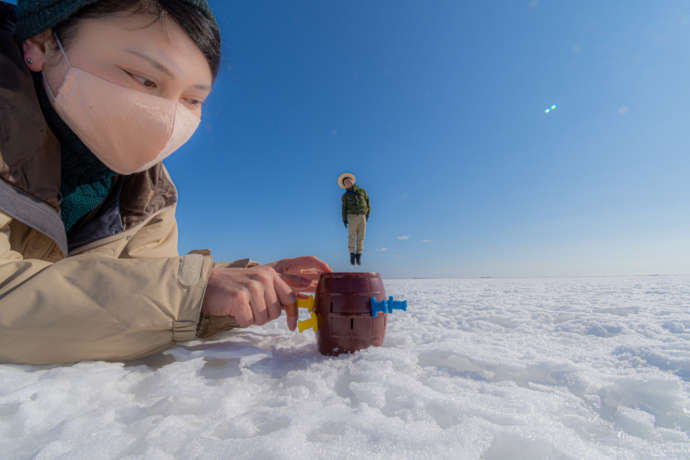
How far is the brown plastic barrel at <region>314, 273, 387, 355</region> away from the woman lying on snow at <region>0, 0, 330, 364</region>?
16cm

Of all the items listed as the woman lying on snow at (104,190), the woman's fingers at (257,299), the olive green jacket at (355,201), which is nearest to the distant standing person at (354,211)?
the olive green jacket at (355,201)

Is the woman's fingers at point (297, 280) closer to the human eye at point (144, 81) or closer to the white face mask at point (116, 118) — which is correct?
the white face mask at point (116, 118)

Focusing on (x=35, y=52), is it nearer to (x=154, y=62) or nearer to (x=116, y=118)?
(x=116, y=118)

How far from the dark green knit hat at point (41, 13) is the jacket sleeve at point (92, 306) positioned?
2.91ft

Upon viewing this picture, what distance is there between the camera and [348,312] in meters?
1.05

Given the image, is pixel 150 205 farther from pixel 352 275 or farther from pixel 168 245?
pixel 352 275

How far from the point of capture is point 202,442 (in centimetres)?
54

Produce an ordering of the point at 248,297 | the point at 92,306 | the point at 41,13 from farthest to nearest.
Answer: the point at 41,13
the point at 248,297
the point at 92,306

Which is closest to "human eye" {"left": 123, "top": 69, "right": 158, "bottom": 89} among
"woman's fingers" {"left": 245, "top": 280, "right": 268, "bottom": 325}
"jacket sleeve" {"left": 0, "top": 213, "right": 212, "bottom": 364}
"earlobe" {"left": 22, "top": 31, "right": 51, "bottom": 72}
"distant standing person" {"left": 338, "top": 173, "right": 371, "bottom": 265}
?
"earlobe" {"left": 22, "top": 31, "right": 51, "bottom": 72}

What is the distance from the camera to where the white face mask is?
1.25 meters

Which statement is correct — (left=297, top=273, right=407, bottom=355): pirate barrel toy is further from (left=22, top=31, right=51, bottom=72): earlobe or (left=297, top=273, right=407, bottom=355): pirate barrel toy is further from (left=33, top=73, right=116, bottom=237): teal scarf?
(left=22, top=31, right=51, bottom=72): earlobe

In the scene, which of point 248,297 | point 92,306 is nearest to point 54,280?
point 92,306

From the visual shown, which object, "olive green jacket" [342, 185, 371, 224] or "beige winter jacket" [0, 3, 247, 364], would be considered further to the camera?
"olive green jacket" [342, 185, 371, 224]

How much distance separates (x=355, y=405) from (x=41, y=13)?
1966 mm
